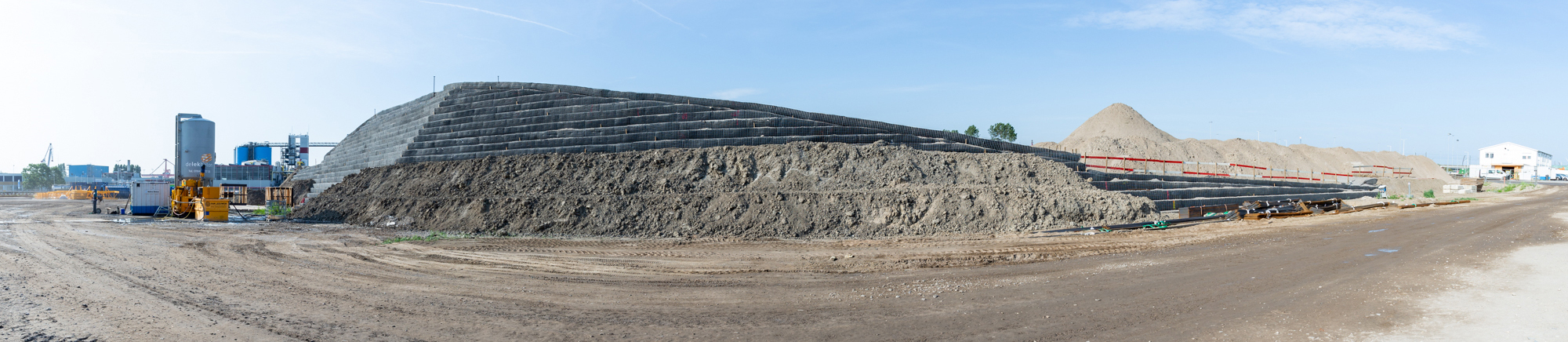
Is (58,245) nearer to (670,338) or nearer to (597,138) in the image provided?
(597,138)

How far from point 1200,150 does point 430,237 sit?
50.9m

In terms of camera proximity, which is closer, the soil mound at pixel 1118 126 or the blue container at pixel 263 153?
the soil mound at pixel 1118 126

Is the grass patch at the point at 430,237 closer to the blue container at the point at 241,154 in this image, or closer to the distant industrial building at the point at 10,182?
the blue container at the point at 241,154

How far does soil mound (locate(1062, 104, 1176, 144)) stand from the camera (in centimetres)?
5653

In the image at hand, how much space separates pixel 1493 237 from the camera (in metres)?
13.9

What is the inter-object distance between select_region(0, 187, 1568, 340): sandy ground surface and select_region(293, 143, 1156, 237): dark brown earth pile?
1.93 metres

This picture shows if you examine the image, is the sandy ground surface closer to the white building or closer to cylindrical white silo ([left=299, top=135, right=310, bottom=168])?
cylindrical white silo ([left=299, top=135, right=310, bottom=168])

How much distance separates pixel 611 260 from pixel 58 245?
12.9m

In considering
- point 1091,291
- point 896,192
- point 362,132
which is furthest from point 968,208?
point 362,132

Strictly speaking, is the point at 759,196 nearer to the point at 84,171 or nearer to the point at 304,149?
the point at 304,149

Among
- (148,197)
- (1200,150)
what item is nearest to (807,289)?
(148,197)

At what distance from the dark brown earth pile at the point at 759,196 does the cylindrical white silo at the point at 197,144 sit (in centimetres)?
1348

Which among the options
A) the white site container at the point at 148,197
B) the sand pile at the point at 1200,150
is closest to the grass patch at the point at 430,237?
the white site container at the point at 148,197

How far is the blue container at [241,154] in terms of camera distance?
7400cm
